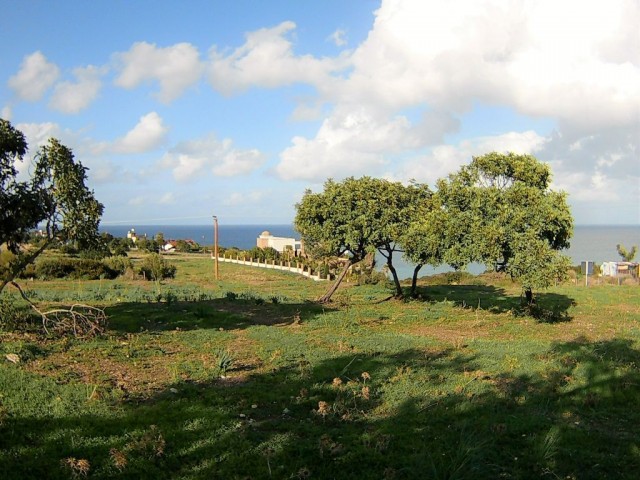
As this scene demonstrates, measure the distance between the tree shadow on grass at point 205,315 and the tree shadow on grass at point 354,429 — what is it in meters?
6.39

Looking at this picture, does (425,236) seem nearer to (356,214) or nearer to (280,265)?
(356,214)

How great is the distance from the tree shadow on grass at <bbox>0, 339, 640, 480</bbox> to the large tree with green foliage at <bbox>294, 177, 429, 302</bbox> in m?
12.0

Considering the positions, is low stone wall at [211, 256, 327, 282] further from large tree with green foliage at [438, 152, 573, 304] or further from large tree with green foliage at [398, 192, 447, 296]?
large tree with green foliage at [438, 152, 573, 304]

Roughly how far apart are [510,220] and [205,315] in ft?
37.2

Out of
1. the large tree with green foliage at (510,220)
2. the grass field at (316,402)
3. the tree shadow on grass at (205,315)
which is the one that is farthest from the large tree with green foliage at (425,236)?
the tree shadow on grass at (205,315)

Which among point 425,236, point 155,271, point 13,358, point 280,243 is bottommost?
point 13,358

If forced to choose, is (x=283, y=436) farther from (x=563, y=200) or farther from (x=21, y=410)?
(x=563, y=200)

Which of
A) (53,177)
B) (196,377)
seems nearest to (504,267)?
(196,377)

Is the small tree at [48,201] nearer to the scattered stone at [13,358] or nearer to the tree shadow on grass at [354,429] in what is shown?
the scattered stone at [13,358]

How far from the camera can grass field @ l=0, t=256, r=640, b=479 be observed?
6.66 m

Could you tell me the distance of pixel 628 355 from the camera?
520 inches

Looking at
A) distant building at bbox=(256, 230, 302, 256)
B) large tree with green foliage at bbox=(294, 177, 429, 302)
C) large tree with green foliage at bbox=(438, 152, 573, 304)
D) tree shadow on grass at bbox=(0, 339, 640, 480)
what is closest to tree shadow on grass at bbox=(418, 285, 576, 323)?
large tree with green foliage at bbox=(438, 152, 573, 304)

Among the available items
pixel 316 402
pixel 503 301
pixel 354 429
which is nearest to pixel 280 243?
pixel 503 301

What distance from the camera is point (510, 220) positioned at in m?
18.4
